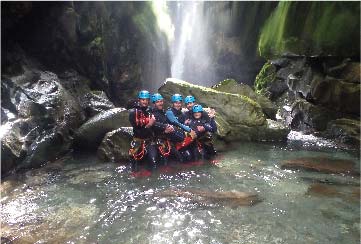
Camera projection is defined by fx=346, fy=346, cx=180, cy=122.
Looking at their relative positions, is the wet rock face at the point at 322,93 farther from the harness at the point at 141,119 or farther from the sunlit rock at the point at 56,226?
the sunlit rock at the point at 56,226

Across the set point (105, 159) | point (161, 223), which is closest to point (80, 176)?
point (105, 159)

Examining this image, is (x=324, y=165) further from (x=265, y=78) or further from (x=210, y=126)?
(x=265, y=78)

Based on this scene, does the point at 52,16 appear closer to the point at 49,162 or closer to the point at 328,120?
the point at 49,162

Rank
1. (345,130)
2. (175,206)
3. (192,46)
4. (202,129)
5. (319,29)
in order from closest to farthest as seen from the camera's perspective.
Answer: (175,206) < (202,129) < (319,29) < (345,130) < (192,46)

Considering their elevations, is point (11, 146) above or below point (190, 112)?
below

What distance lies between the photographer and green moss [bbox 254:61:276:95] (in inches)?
858

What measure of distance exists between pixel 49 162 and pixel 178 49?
34301mm

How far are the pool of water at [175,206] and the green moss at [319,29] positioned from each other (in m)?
5.00

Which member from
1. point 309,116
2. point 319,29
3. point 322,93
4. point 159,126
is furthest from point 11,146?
point 309,116

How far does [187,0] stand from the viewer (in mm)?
39906

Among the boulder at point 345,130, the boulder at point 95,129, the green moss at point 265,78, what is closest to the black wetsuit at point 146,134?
the boulder at point 95,129

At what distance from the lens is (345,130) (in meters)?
12.7

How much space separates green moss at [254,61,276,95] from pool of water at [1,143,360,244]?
13.0m

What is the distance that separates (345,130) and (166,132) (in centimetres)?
724
